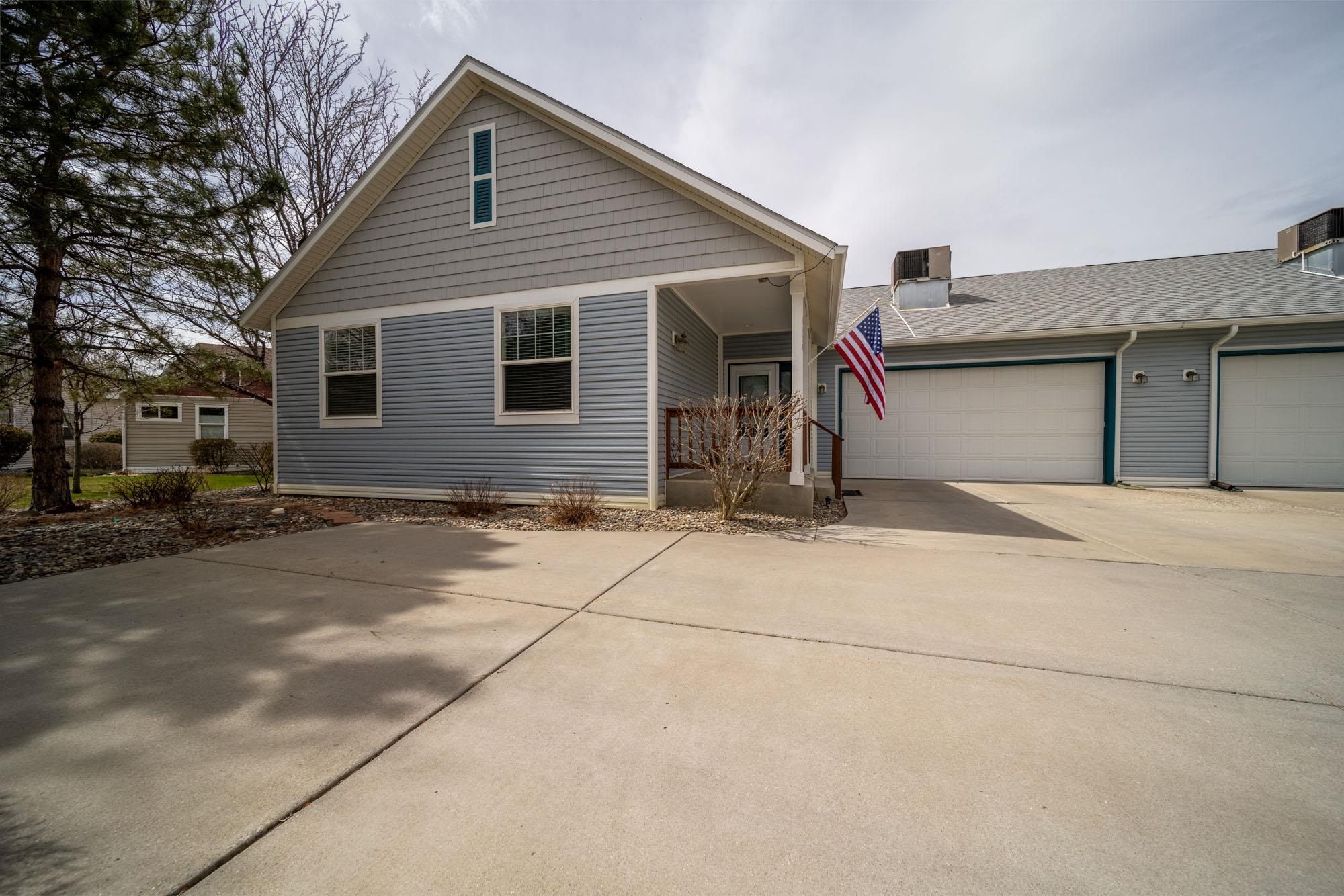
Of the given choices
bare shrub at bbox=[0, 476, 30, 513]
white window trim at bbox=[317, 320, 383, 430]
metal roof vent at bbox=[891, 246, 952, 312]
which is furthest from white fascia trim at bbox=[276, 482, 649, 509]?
metal roof vent at bbox=[891, 246, 952, 312]

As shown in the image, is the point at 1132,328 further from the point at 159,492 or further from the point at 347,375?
the point at 159,492

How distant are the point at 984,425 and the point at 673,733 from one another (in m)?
11.0

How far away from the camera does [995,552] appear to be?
458 centimetres

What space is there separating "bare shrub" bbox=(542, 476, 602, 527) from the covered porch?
922 millimetres

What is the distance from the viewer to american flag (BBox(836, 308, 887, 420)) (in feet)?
23.3

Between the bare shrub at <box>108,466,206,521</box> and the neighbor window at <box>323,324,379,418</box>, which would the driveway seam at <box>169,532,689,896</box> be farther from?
the neighbor window at <box>323,324,379,418</box>

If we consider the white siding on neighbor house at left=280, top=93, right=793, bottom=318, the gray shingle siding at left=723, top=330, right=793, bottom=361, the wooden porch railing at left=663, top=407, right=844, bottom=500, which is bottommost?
the wooden porch railing at left=663, top=407, right=844, bottom=500

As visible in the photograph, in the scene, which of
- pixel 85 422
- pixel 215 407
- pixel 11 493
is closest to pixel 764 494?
pixel 11 493

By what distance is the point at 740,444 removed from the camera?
19.8 ft

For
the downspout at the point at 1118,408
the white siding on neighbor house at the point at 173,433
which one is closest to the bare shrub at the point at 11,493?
the white siding on neighbor house at the point at 173,433

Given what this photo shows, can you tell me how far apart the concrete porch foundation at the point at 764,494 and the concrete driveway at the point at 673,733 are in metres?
2.58

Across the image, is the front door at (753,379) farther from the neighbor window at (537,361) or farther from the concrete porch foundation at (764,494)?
the neighbor window at (537,361)

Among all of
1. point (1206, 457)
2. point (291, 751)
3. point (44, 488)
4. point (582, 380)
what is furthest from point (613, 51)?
point (1206, 457)

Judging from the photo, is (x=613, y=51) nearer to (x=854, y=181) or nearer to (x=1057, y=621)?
(x=854, y=181)
